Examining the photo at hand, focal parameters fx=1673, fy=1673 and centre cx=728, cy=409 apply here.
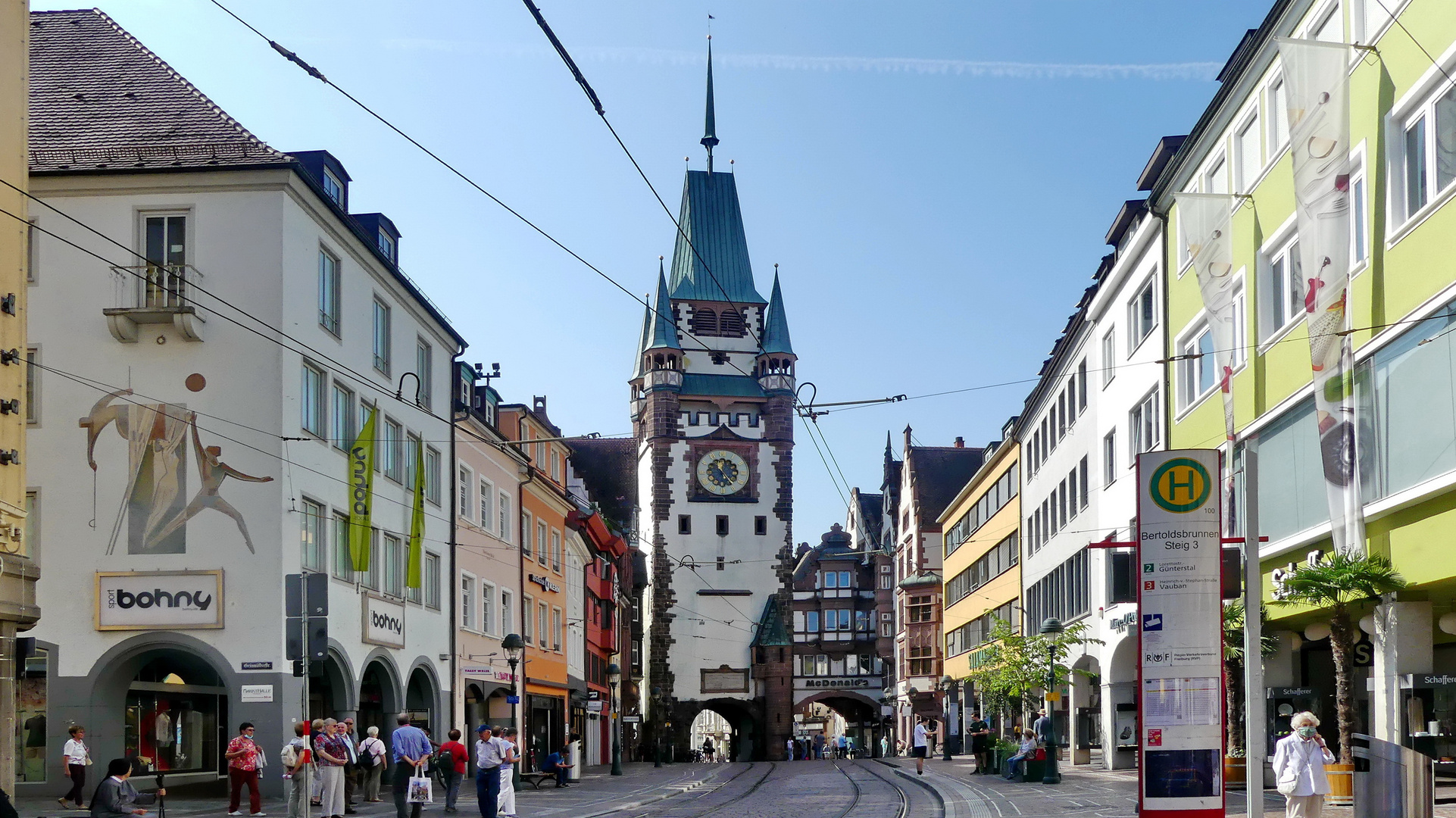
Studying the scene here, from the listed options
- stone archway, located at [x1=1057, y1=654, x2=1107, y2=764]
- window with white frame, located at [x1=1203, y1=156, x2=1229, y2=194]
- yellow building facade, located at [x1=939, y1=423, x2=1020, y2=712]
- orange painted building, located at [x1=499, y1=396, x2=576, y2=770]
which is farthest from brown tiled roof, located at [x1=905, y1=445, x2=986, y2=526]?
window with white frame, located at [x1=1203, y1=156, x2=1229, y2=194]

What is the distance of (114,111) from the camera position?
30344 millimetres

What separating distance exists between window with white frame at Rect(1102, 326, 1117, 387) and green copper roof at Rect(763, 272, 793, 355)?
53892 mm

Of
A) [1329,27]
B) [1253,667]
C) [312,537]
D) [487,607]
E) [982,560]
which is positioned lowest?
[487,607]

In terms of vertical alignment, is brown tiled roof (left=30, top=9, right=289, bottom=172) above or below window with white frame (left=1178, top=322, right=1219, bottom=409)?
above

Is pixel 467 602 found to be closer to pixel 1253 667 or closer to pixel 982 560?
pixel 982 560

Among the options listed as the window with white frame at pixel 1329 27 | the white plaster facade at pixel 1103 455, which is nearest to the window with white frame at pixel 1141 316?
the white plaster facade at pixel 1103 455

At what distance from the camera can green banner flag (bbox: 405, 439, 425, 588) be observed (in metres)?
35.0

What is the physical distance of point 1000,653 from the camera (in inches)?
1759

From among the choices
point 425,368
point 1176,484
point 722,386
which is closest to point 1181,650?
point 1176,484

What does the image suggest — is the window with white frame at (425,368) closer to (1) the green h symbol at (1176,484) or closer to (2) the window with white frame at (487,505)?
(2) the window with white frame at (487,505)

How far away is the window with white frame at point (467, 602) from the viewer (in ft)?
135

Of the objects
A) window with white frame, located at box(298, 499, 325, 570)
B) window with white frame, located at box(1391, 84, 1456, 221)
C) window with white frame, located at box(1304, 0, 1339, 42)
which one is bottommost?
window with white frame, located at box(298, 499, 325, 570)

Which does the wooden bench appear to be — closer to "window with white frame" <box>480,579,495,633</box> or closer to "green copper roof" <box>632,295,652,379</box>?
"window with white frame" <box>480,579,495,633</box>

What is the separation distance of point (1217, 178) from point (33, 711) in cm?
2191
